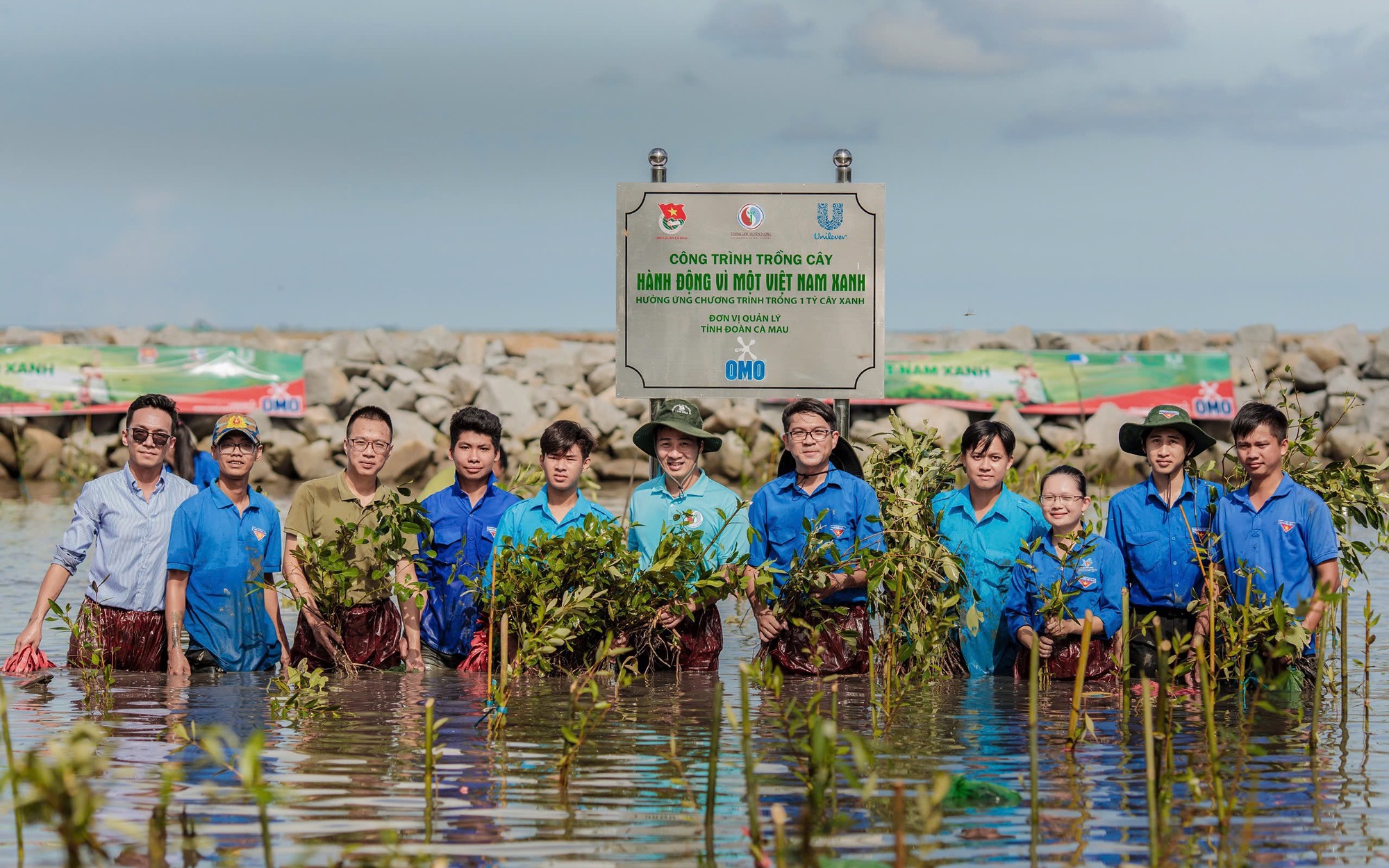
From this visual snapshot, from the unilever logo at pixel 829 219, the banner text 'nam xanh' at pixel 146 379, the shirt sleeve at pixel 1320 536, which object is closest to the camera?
the shirt sleeve at pixel 1320 536

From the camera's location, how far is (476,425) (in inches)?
Answer: 313

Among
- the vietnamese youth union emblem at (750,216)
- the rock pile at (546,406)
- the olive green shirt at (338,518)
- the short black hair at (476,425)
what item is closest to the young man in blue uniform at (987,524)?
the vietnamese youth union emblem at (750,216)

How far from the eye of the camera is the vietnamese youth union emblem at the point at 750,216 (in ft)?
29.0

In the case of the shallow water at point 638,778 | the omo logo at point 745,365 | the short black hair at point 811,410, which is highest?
the omo logo at point 745,365

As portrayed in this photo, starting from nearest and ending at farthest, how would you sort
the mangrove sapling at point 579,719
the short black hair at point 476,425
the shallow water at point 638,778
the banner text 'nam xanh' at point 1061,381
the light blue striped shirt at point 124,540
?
the shallow water at point 638,778
the mangrove sapling at point 579,719
the light blue striped shirt at point 124,540
the short black hair at point 476,425
the banner text 'nam xanh' at point 1061,381

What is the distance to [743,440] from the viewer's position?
19.9m

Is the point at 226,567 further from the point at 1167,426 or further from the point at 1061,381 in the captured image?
the point at 1061,381

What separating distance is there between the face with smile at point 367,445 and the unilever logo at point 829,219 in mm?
2802

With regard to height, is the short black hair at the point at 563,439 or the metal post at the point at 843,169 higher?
the metal post at the point at 843,169

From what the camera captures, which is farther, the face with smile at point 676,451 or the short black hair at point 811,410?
the face with smile at point 676,451

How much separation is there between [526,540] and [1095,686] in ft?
9.77

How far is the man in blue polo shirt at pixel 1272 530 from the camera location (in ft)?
23.5

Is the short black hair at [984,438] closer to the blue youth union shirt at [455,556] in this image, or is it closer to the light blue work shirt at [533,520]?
the light blue work shirt at [533,520]

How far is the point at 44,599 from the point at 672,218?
13.1 feet
